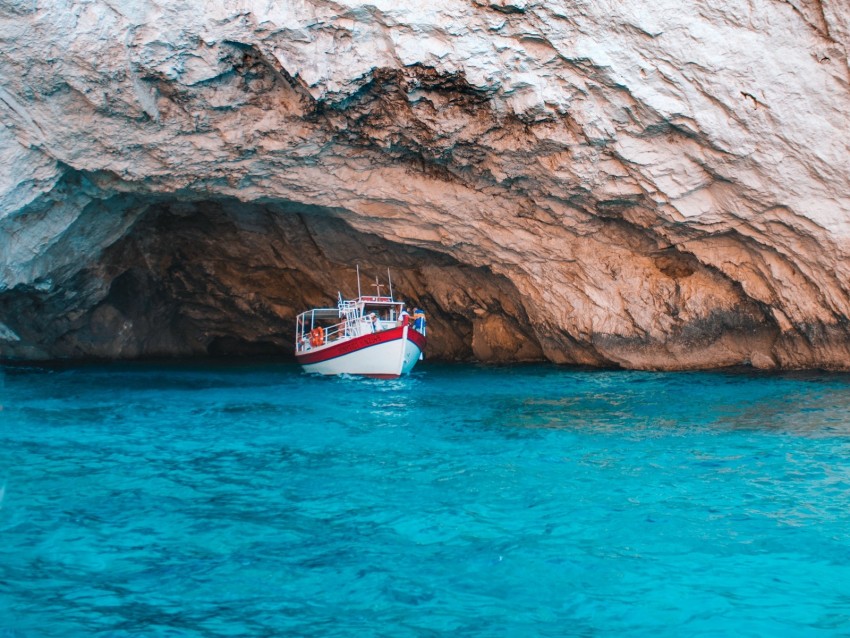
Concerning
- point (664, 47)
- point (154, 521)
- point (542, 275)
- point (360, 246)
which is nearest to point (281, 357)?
point (360, 246)

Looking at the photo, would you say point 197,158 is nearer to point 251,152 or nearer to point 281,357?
point 251,152

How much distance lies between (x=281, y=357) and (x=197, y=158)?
12921 mm

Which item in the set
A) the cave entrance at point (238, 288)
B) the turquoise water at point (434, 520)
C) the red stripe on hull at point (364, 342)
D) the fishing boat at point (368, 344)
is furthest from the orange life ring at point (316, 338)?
the turquoise water at point (434, 520)

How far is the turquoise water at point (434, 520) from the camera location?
541cm

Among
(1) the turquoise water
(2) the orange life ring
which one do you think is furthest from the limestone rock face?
(1) the turquoise water

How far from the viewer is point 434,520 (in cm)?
722

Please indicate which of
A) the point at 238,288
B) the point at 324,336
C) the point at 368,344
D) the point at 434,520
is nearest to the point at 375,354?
the point at 368,344

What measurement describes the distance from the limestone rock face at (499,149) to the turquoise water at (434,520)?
348cm

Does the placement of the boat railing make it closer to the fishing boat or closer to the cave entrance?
the fishing boat

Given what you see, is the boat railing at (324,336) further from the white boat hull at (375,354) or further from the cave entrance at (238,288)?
the cave entrance at (238,288)

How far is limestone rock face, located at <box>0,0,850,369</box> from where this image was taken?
483 inches

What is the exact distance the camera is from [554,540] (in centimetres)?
666

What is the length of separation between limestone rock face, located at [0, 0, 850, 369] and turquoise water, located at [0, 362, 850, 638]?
348 centimetres

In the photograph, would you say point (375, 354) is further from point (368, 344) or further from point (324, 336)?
point (324, 336)
